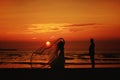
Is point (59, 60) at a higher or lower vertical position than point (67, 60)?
higher
